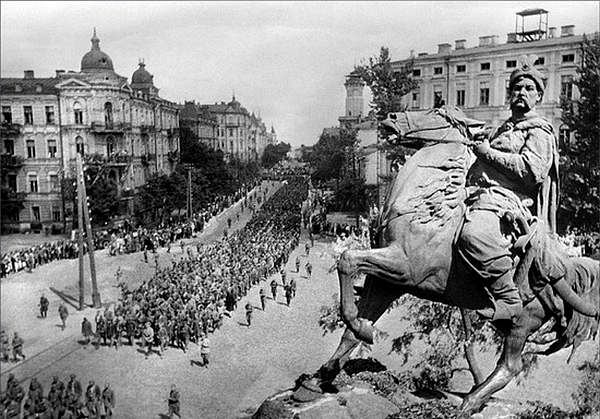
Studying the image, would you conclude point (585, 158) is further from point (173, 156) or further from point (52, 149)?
point (52, 149)

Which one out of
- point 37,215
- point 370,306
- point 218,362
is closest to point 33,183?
point 37,215

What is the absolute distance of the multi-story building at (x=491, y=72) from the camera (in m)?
39.8

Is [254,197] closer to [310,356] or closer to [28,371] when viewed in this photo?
[310,356]

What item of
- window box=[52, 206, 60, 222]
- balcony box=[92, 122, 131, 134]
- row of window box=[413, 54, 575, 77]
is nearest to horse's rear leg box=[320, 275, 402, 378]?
balcony box=[92, 122, 131, 134]

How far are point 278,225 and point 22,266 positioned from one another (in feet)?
42.1

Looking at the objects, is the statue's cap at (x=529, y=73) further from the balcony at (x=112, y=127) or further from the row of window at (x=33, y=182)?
the row of window at (x=33, y=182)

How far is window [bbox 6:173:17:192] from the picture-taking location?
28.1 metres

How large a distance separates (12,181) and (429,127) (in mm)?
27721

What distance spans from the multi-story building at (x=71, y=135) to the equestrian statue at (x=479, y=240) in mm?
19434

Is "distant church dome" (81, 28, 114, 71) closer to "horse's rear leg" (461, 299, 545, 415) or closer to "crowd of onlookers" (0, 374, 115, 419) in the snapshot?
"crowd of onlookers" (0, 374, 115, 419)

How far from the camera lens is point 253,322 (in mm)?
22906

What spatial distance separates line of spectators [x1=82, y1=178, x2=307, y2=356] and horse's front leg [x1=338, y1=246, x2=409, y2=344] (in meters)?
13.5

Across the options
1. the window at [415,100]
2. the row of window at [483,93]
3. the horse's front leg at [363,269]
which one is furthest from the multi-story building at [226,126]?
the horse's front leg at [363,269]

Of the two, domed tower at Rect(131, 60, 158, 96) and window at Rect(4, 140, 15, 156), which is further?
window at Rect(4, 140, 15, 156)
